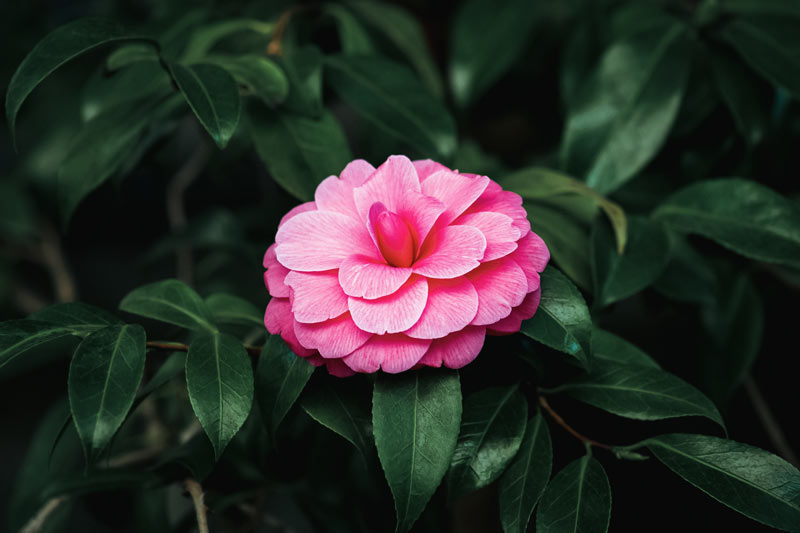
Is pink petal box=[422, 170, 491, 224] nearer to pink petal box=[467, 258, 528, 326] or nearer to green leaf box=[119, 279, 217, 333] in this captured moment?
pink petal box=[467, 258, 528, 326]

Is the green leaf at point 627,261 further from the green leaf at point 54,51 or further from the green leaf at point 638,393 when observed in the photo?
the green leaf at point 54,51

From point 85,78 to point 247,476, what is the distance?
0.79m

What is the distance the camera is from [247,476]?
0.59 metres

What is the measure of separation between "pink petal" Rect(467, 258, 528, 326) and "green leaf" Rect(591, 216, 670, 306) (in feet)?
0.51

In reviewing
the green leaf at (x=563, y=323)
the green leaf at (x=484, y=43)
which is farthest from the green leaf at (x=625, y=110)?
the green leaf at (x=563, y=323)

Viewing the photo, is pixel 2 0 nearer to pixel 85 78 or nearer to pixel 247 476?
pixel 85 78

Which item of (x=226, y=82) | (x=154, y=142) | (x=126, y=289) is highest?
(x=226, y=82)

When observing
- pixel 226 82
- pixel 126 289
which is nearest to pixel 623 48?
pixel 226 82

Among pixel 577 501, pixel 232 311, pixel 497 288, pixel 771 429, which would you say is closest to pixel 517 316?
pixel 497 288

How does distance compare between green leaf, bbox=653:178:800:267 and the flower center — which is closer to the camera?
the flower center

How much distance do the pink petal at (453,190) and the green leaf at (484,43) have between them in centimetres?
35

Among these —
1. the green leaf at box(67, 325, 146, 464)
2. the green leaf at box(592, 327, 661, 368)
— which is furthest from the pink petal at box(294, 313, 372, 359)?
the green leaf at box(592, 327, 661, 368)

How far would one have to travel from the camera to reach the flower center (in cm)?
38

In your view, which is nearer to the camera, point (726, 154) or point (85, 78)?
point (726, 154)
